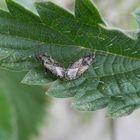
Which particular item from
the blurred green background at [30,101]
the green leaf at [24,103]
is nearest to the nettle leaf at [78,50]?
the blurred green background at [30,101]

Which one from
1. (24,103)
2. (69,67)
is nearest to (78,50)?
(69,67)

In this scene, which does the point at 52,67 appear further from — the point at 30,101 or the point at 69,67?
the point at 30,101

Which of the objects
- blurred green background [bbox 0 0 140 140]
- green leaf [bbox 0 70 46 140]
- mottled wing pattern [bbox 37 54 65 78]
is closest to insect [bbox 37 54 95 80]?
mottled wing pattern [bbox 37 54 65 78]

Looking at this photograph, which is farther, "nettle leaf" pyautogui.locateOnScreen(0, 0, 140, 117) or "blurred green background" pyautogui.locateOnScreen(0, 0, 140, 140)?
"blurred green background" pyautogui.locateOnScreen(0, 0, 140, 140)

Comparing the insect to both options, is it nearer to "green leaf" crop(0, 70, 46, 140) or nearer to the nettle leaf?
the nettle leaf

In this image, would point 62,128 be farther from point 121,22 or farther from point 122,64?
point 122,64

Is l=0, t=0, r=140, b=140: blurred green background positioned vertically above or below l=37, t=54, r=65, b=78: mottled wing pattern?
below

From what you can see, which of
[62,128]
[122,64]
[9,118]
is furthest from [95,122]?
[122,64]
